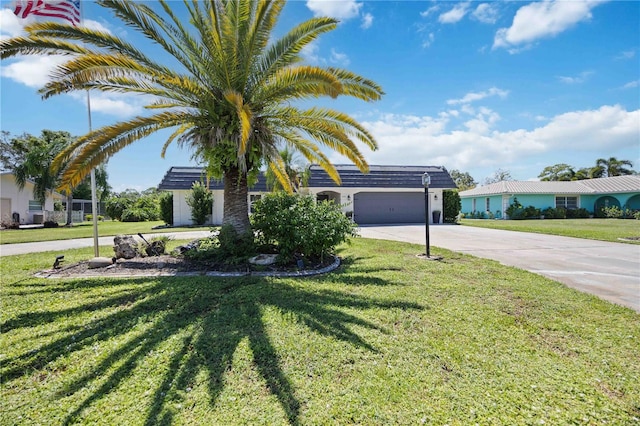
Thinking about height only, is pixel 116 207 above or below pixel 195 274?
above

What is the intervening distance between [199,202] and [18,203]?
63.0ft

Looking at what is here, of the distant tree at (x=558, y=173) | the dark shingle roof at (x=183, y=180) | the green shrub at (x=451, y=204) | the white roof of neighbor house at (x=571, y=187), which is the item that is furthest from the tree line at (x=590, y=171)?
the dark shingle roof at (x=183, y=180)

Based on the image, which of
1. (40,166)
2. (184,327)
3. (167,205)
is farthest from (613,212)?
(40,166)

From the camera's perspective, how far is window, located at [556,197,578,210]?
Answer: 3312 centimetres

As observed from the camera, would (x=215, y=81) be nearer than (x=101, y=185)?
Yes

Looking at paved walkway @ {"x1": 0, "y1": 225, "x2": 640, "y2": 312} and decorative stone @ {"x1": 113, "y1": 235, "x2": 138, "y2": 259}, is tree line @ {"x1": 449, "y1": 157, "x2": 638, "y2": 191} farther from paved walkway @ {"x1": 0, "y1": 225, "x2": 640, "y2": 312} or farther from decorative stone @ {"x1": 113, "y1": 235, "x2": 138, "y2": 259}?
decorative stone @ {"x1": 113, "y1": 235, "x2": 138, "y2": 259}

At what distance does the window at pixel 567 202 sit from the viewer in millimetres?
33125

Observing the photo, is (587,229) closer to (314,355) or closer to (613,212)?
(613,212)

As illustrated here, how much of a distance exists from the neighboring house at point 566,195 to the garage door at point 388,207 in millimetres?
12771

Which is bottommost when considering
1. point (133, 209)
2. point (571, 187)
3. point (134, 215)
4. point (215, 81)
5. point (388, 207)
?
point (134, 215)

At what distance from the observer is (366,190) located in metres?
23.1

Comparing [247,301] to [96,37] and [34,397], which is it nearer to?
[34,397]

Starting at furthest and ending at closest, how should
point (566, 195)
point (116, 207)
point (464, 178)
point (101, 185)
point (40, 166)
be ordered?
1. point (464, 178)
2. point (566, 195)
3. point (116, 207)
4. point (101, 185)
5. point (40, 166)

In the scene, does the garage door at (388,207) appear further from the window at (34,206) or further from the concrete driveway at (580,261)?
the window at (34,206)
